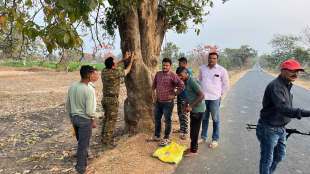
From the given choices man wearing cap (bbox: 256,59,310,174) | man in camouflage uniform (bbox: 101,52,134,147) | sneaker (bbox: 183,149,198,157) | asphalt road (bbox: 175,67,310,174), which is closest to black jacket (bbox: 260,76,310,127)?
man wearing cap (bbox: 256,59,310,174)

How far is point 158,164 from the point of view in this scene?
21.6ft

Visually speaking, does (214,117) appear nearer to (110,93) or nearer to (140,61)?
(140,61)

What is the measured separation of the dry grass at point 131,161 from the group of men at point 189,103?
32 centimetres

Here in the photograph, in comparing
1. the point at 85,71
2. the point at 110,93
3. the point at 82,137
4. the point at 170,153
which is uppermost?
the point at 85,71

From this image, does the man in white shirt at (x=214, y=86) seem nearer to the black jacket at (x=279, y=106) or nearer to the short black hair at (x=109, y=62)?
the short black hair at (x=109, y=62)

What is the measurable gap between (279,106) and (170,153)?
2.54m

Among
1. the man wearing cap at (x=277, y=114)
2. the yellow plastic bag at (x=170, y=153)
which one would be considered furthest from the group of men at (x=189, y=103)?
the yellow plastic bag at (x=170, y=153)

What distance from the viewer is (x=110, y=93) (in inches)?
300

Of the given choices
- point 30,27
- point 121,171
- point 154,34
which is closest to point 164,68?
point 154,34

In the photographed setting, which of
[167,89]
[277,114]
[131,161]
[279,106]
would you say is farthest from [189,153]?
[279,106]

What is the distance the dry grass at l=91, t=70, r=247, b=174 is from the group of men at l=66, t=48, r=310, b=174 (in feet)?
1.06

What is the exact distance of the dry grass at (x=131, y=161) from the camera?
6277 mm

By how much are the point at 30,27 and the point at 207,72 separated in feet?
15.6

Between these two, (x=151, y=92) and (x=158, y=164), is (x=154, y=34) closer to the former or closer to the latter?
(x=151, y=92)
